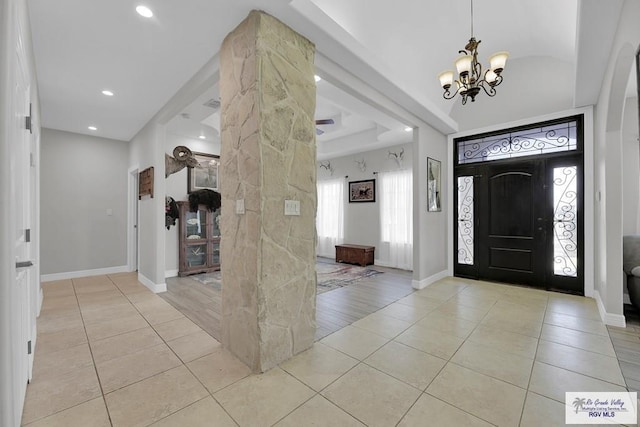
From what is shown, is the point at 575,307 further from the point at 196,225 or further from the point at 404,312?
the point at 196,225

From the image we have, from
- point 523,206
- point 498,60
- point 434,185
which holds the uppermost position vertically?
point 498,60

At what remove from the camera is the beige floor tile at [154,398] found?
1540mm

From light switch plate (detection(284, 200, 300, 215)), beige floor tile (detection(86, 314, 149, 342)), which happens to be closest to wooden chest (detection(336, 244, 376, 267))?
light switch plate (detection(284, 200, 300, 215))

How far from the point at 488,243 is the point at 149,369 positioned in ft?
16.0

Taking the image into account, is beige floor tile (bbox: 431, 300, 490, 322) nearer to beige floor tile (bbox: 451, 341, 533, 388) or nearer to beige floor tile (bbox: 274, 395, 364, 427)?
beige floor tile (bbox: 451, 341, 533, 388)

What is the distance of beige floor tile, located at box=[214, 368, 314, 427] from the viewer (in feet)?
5.04

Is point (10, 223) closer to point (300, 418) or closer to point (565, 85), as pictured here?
point (300, 418)

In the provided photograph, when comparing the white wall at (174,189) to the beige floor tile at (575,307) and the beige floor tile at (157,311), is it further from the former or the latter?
the beige floor tile at (575,307)

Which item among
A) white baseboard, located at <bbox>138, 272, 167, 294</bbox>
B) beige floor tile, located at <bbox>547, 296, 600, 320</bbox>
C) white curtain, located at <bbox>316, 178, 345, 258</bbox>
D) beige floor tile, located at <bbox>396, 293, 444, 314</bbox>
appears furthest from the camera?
white curtain, located at <bbox>316, 178, 345, 258</bbox>

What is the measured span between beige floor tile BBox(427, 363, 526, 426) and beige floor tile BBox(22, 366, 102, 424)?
7.36 ft

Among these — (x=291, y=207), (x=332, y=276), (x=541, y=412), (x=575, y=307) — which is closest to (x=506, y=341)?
(x=541, y=412)

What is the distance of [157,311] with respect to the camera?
126 inches

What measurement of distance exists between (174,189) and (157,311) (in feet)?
8.85

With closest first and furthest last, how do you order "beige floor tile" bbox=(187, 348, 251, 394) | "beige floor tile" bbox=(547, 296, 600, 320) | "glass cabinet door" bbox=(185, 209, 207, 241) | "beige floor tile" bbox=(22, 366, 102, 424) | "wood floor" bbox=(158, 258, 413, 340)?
A: 1. "beige floor tile" bbox=(22, 366, 102, 424)
2. "beige floor tile" bbox=(187, 348, 251, 394)
3. "wood floor" bbox=(158, 258, 413, 340)
4. "beige floor tile" bbox=(547, 296, 600, 320)
5. "glass cabinet door" bbox=(185, 209, 207, 241)
